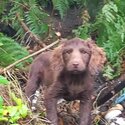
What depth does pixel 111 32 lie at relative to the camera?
7523 mm

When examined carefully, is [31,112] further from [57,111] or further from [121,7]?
[121,7]

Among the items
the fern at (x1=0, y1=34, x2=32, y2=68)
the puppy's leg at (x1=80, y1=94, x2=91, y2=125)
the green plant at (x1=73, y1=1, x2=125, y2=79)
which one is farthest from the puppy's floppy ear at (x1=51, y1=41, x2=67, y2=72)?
the green plant at (x1=73, y1=1, x2=125, y2=79)

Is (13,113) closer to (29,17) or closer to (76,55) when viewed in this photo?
(76,55)

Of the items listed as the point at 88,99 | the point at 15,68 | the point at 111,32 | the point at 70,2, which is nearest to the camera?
the point at 88,99

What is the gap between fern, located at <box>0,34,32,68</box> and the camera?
6905 mm

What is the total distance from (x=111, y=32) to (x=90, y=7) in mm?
621

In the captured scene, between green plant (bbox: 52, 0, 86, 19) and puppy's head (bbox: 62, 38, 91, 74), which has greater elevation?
green plant (bbox: 52, 0, 86, 19)

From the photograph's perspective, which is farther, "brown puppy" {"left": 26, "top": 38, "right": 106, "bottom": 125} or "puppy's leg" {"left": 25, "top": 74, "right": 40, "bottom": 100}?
"puppy's leg" {"left": 25, "top": 74, "right": 40, "bottom": 100}

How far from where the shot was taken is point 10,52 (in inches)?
281

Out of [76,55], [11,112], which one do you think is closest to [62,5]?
[76,55]

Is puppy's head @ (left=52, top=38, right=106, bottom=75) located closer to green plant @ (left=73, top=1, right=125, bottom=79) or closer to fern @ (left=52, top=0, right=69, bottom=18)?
green plant @ (left=73, top=1, right=125, bottom=79)

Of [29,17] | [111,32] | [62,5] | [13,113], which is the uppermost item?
[62,5]

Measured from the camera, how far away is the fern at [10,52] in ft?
22.7

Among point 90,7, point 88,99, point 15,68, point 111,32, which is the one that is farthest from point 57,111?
point 90,7
